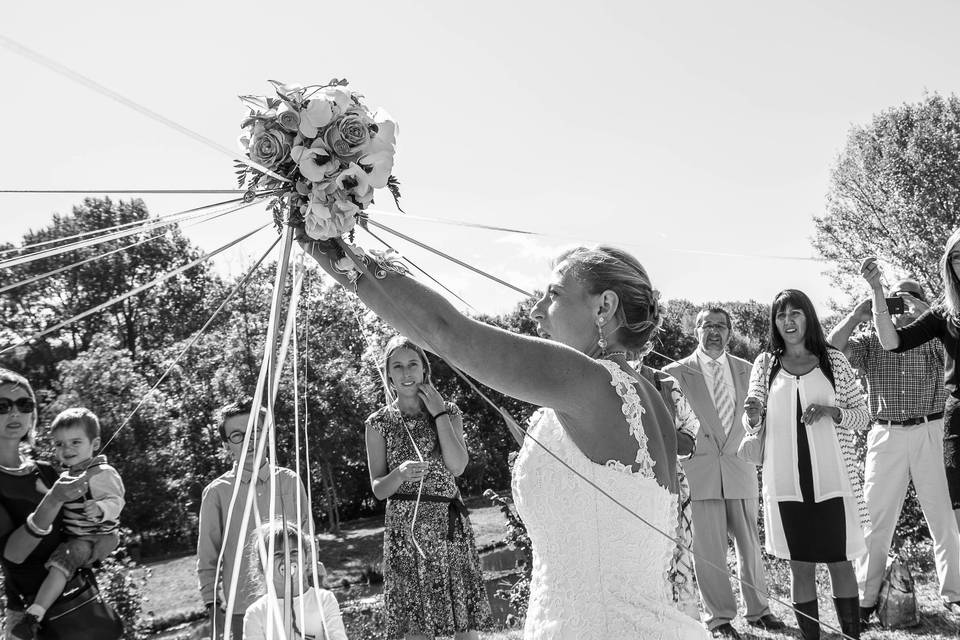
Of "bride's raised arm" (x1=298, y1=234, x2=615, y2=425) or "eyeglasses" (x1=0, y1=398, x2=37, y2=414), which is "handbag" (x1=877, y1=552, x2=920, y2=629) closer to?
"bride's raised arm" (x1=298, y1=234, x2=615, y2=425)

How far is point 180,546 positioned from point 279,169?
65.8 feet

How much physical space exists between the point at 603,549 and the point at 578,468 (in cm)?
21

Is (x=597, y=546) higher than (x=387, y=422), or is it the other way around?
(x=387, y=422)

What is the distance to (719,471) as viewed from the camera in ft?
18.9

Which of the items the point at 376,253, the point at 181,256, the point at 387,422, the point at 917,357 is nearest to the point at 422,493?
the point at 387,422

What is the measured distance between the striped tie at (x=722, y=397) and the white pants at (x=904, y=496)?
3.31ft

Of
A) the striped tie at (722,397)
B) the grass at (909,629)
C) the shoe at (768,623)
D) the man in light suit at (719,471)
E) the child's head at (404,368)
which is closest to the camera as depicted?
the child's head at (404,368)

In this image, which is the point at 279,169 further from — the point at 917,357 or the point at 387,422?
the point at 917,357

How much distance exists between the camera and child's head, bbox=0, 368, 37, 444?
3814mm

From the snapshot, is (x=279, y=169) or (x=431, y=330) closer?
(x=431, y=330)

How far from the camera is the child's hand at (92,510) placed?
385 centimetres

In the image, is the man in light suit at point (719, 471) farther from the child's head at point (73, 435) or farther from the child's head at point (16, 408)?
the child's head at point (16, 408)

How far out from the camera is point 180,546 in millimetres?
19844

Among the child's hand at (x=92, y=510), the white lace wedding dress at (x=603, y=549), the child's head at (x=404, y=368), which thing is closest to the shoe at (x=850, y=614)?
the child's head at (x=404, y=368)
